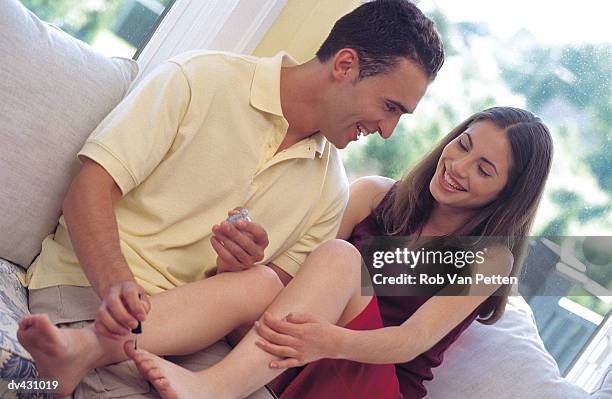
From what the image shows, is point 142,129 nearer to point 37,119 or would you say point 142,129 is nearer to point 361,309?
point 37,119

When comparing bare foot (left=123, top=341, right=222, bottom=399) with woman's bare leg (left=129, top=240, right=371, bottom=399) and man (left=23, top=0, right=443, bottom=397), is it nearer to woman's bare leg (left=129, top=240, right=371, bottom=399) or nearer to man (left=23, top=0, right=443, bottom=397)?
woman's bare leg (left=129, top=240, right=371, bottom=399)

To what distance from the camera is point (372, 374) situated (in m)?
1.68

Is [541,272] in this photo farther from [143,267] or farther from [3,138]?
[3,138]

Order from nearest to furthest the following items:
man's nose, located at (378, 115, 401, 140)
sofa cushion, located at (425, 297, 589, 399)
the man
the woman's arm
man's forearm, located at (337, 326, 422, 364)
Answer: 1. the man
2. man's forearm, located at (337, 326, 422, 364)
3. man's nose, located at (378, 115, 401, 140)
4. sofa cushion, located at (425, 297, 589, 399)
5. the woman's arm

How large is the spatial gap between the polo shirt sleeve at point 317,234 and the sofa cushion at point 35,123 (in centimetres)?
49

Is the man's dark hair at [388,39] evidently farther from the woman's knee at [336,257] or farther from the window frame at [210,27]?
the window frame at [210,27]

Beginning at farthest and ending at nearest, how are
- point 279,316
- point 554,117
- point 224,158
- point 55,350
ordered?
point 554,117, point 224,158, point 279,316, point 55,350

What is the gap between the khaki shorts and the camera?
1311 mm

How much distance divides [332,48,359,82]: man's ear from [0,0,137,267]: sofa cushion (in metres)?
0.50

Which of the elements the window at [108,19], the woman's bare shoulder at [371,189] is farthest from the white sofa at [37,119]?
the woman's bare shoulder at [371,189]

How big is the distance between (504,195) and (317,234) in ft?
1.57

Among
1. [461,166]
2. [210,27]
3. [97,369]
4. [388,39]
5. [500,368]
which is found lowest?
[97,369]

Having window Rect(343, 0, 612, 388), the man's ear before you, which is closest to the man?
the man's ear

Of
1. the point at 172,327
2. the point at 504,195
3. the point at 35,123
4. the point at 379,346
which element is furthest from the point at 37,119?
the point at 504,195
